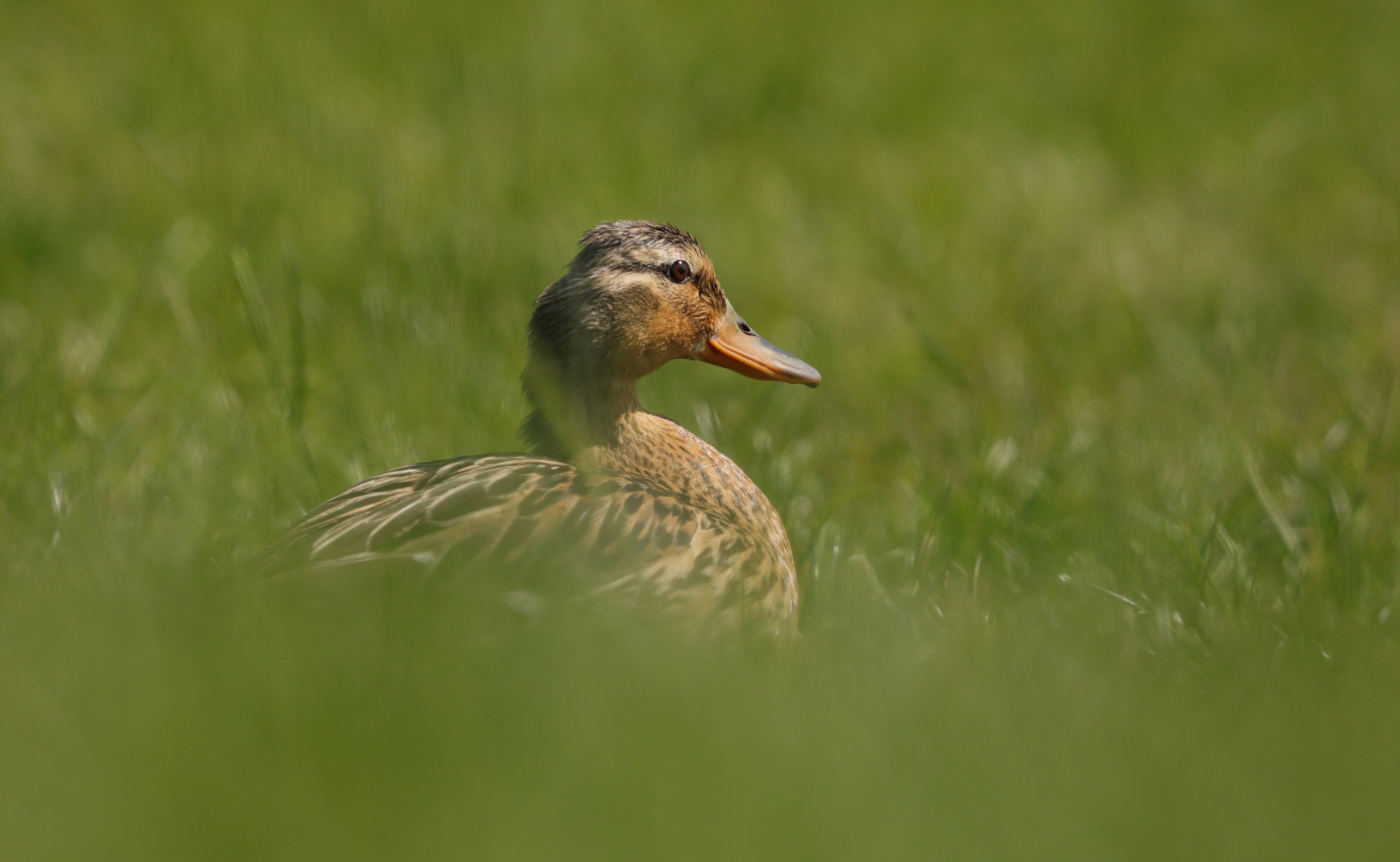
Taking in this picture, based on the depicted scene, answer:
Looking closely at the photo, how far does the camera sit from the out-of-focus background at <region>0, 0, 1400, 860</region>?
7.17 feet

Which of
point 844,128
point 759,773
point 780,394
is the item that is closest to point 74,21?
point 844,128

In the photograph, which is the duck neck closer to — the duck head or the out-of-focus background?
the duck head

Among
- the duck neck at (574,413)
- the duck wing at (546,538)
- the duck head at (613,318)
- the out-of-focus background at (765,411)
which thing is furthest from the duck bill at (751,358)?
the duck wing at (546,538)

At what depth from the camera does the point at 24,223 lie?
6.01 m

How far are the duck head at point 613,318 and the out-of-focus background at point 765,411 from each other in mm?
752

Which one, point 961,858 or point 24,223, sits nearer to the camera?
point 961,858

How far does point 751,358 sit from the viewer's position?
4027mm

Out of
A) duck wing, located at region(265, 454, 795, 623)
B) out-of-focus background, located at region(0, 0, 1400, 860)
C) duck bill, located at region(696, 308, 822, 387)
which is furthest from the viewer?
duck bill, located at region(696, 308, 822, 387)

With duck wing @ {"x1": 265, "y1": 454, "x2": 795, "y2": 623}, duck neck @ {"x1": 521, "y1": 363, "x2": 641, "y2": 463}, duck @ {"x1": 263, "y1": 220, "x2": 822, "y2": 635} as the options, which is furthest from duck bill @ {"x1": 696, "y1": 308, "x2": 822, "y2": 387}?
duck wing @ {"x1": 265, "y1": 454, "x2": 795, "y2": 623}

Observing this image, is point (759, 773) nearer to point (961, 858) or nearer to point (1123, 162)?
point (961, 858)

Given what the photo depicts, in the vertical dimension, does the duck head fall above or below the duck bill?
above

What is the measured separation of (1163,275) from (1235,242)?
0.74m

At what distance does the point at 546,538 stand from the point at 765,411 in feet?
6.96

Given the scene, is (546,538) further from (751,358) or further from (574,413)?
(751,358)
